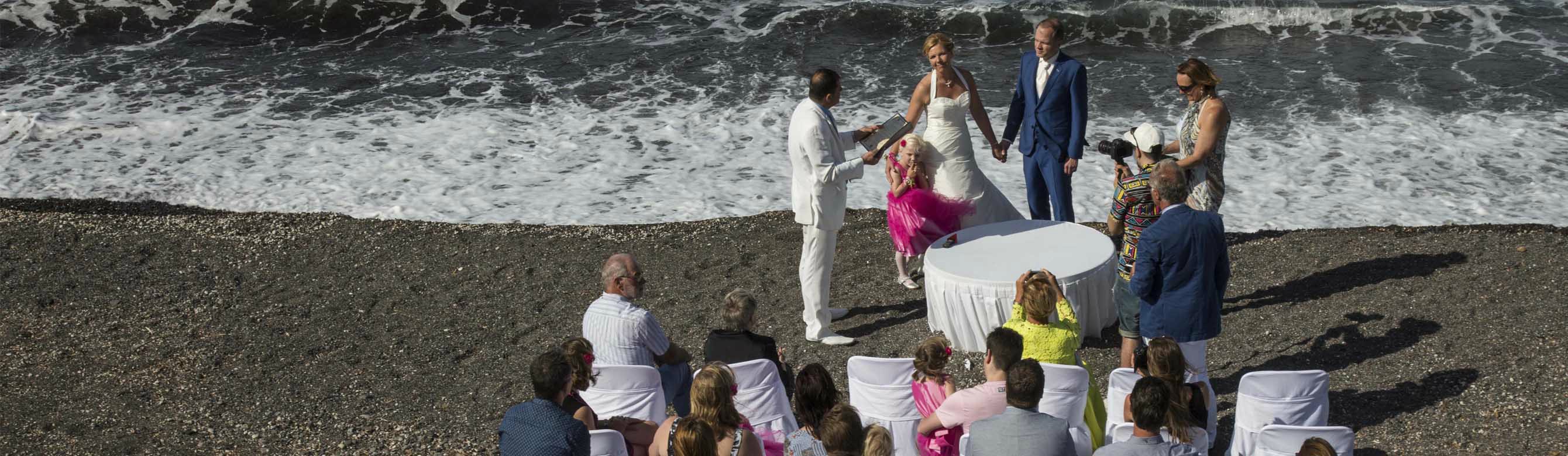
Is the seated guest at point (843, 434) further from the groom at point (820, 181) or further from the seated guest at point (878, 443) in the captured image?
the groom at point (820, 181)

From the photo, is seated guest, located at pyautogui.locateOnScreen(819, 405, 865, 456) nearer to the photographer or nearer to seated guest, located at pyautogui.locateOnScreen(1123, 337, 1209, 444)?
seated guest, located at pyautogui.locateOnScreen(1123, 337, 1209, 444)

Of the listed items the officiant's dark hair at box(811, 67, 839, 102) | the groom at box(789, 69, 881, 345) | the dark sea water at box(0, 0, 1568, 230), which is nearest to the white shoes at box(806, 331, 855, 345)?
the groom at box(789, 69, 881, 345)

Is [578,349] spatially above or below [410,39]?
above

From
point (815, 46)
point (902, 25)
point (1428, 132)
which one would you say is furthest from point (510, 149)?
point (1428, 132)

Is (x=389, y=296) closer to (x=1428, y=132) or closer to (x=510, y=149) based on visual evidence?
(x=510, y=149)

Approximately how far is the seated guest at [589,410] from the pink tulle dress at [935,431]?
1.05 metres

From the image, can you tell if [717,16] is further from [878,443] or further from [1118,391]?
[878,443]

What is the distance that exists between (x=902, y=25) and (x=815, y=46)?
1.49 metres

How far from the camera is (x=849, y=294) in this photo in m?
Answer: 8.02

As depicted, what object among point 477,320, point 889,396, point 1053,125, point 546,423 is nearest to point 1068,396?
point 889,396

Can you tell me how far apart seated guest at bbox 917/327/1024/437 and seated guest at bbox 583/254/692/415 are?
128 centimetres

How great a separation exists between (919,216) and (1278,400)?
2.80 meters

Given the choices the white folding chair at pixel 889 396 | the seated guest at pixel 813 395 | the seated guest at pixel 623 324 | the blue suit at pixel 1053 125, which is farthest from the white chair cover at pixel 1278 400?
the blue suit at pixel 1053 125

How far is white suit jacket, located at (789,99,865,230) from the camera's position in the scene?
659 centimetres
